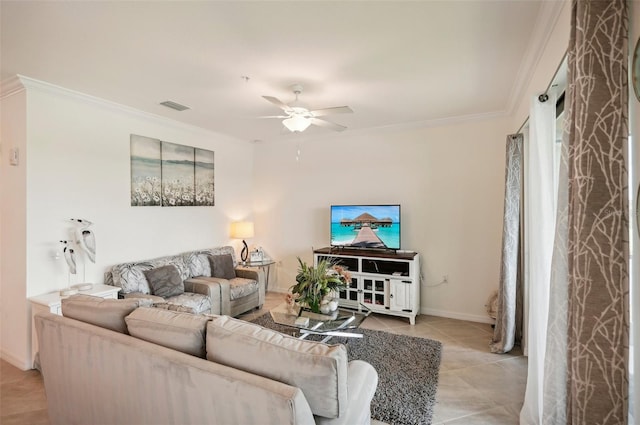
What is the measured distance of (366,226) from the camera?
4.73 meters

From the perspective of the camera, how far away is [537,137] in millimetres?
2230

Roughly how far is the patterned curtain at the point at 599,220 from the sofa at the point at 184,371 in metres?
0.96

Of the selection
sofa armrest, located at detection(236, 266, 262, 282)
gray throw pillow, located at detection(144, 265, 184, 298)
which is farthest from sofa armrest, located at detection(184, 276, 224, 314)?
sofa armrest, located at detection(236, 266, 262, 282)

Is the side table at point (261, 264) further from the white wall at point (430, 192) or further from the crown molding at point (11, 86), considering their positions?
the crown molding at point (11, 86)

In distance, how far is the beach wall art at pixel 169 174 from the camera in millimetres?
4008

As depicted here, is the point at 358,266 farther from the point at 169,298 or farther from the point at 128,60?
the point at 128,60

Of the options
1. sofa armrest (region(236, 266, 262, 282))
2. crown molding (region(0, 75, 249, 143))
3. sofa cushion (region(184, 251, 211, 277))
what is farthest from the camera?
sofa armrest (region(236, 266, 262, 282))

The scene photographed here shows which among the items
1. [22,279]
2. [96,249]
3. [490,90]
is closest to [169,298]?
[96,249]

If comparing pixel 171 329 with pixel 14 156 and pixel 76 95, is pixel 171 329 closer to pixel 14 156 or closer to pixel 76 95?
pixel 14 156

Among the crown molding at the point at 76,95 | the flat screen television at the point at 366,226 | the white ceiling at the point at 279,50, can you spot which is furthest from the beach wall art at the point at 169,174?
the flat screen television at the point at 366,226

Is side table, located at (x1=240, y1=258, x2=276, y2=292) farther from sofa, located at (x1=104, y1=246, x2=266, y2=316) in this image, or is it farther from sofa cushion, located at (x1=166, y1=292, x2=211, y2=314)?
sofa cushion, located at (x1=166, y1=292, x2=211, y2=314)

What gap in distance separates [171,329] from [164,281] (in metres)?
2.27

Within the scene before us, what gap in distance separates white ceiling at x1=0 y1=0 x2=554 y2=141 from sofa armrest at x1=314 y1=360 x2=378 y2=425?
7.05ft

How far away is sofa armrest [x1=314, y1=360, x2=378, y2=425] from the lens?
4.81 ft
